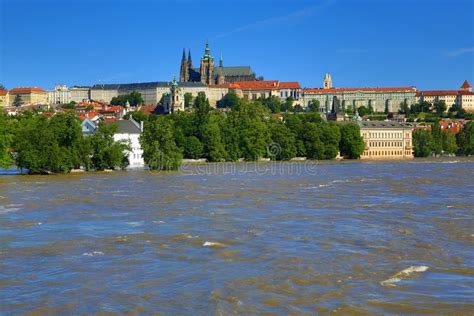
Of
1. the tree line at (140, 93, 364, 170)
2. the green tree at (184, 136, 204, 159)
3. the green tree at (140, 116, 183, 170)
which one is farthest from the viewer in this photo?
the tree line at (140, 93, 364, 170)

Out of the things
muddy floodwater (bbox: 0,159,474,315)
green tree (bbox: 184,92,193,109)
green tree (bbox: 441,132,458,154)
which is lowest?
muddy floodwater (bbox: 0,159,474,315)

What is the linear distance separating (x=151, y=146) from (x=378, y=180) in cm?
2054

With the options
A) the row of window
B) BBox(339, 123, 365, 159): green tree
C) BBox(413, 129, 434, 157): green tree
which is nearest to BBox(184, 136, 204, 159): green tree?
BBox(339, 123, 365, 159): green tree

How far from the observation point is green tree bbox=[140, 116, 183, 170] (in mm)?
62531

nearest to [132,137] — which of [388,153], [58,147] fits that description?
[58,147]

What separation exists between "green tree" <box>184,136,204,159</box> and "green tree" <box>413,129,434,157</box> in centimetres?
4724

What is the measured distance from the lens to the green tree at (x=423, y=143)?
12031 cm

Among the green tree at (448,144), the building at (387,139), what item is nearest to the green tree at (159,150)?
the building at (387,139)

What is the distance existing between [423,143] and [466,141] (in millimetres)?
9766

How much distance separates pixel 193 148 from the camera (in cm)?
8512

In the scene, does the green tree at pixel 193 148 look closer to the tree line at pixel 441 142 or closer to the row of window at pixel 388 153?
the row of window at pixel 388 153

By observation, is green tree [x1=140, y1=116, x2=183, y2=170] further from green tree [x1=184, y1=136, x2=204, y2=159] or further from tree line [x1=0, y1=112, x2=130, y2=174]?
green tree [x1=184, y1=136, x2=204, y2=159]

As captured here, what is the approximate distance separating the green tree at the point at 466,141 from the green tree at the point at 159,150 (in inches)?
2876

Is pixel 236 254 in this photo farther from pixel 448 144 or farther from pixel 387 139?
pixel 448 144
